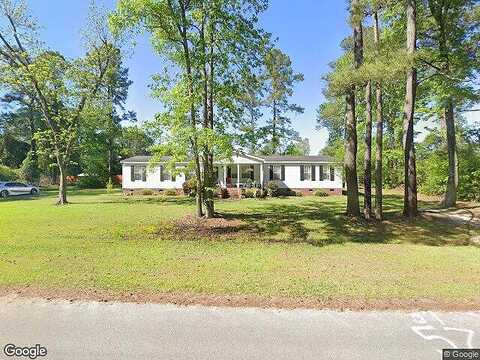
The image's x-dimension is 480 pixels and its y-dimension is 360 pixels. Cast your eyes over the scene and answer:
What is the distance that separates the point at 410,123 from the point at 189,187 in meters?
18.0

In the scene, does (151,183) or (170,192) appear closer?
(170,192)

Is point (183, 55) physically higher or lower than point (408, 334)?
higher

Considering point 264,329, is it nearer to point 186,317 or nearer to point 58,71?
point 186,317

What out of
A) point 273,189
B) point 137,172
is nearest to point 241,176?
point 273,189

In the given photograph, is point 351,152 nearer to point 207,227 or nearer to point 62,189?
point 207,227

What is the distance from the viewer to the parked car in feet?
99.5

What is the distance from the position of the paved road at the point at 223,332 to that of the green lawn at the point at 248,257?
2.57 ft

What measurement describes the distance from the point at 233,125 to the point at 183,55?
3453 mm

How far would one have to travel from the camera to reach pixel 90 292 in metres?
5.96

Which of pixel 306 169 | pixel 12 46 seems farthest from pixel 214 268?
pixel 306 169

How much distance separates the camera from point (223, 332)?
14.8 ft

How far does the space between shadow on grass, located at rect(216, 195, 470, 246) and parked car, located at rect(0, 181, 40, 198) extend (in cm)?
2485

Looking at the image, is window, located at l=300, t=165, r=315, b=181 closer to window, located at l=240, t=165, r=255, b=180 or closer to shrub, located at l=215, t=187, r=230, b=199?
window, located at l=240, t=165, r=255, b=180

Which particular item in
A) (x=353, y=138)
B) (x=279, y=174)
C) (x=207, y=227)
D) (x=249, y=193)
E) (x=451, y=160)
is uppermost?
(x=353, y=138)
